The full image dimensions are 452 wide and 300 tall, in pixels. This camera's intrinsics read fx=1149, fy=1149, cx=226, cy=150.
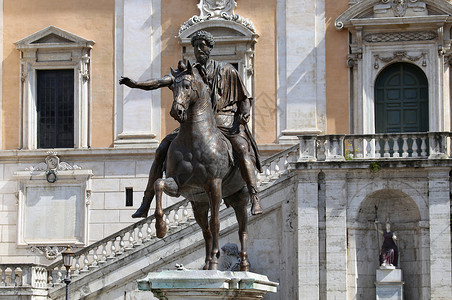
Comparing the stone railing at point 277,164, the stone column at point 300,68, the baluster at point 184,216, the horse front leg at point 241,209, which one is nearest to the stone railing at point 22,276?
the baluster at point 184,216

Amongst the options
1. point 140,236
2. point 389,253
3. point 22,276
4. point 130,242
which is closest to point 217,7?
point 140,236

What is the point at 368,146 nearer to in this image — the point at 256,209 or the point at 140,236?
the point at 140,236

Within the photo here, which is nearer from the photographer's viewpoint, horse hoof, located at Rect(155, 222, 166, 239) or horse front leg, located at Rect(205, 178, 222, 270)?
horse hoof, located at Rect(155, 222, 166, 239)

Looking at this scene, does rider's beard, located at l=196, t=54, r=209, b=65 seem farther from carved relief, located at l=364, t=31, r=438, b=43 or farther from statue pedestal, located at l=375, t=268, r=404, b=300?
carved relief, located at l=364, t=31, r=438, b=43

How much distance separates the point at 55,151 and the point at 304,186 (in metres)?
8.76

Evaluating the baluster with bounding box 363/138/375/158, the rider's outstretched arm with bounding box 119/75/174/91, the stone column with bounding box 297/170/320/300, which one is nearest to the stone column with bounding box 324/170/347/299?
the stone column with bounding box 297/170/320/300

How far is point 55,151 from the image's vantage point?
34938mm

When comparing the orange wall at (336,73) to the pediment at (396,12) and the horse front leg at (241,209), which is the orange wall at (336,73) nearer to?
the pediment at (396,12)

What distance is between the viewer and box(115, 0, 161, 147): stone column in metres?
35.1

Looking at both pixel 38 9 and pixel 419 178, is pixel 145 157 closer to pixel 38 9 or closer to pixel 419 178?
pixel 38 9

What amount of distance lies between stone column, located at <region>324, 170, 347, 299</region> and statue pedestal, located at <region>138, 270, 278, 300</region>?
50.0ft

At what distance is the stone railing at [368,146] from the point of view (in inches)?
1174

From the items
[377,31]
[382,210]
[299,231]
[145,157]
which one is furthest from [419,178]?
[145,157]

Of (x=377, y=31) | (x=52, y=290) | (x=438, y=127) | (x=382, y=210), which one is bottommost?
(x=52, y=290)
